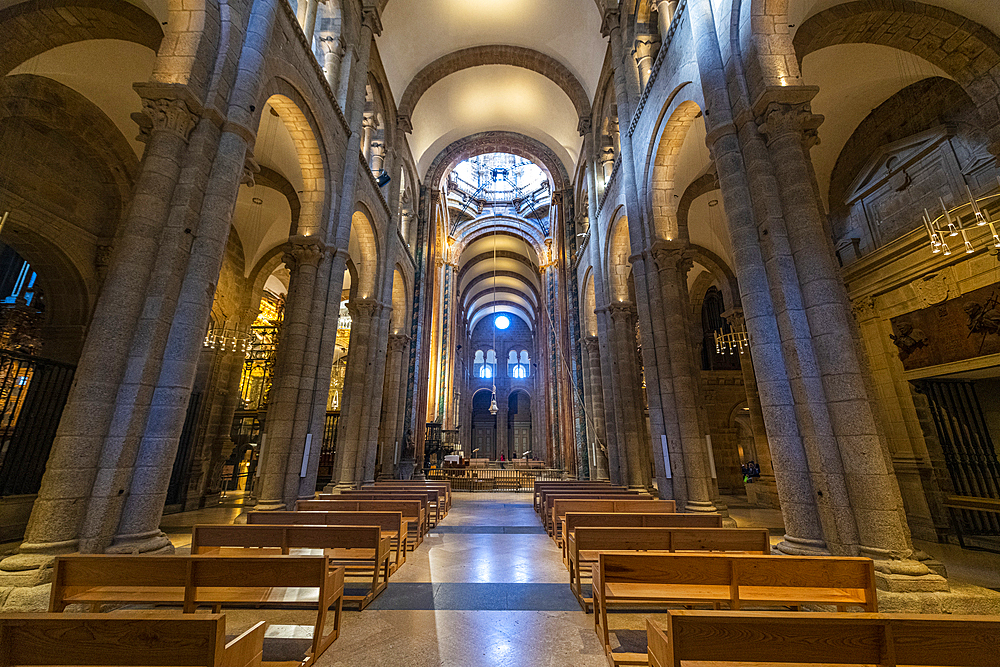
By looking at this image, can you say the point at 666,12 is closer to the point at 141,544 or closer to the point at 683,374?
the point at 683,374

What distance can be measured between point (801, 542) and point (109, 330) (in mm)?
7462

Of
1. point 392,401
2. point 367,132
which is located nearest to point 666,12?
point 367,132

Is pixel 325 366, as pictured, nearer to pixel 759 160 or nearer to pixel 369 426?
pixel 369 426

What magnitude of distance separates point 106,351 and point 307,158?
6.18 meters

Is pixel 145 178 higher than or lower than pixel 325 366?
higher

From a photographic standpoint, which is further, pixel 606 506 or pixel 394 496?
pixel 394 496

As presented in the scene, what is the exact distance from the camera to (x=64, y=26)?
746cm

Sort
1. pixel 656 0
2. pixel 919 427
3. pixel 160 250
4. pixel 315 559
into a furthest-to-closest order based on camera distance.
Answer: pixel 656 0 → pixel 919 427 → pixel 160 250 → pixel 315 559

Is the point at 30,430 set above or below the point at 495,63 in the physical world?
below

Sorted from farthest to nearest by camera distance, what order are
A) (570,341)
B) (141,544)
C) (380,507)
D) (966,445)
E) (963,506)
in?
(570,341) → (966,445) → (963,506) → (380,507) → (141,544)

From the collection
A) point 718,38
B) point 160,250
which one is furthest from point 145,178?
point 718,38

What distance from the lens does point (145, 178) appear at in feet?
15.5

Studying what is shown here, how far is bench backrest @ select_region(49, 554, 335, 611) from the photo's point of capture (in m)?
2.71

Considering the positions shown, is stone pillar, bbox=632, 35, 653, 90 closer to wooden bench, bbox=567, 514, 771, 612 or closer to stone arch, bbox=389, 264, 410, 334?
wooden bench, bbox=567, 514, 771, 612
